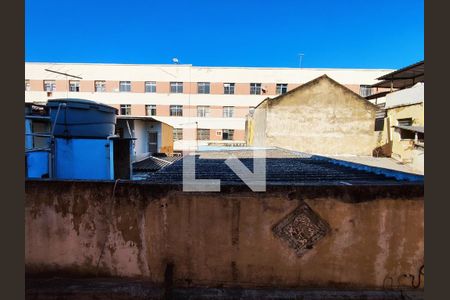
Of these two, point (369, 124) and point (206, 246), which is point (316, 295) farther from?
point (369, 124)

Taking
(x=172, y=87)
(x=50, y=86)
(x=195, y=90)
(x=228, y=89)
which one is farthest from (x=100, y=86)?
(x=228, y=89)

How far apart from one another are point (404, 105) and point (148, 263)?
1634 centimetres

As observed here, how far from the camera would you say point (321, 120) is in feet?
53.4

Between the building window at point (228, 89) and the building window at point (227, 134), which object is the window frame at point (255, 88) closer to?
the building window at point (228, 89)

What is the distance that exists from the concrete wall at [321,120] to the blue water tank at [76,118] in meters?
12.8

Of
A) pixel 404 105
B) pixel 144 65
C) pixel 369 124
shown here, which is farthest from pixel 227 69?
pixel 404 105

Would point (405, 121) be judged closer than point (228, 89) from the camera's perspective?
Yes

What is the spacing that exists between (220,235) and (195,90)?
78.8 ft

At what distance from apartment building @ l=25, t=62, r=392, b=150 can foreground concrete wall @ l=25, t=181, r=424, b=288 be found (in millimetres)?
21670

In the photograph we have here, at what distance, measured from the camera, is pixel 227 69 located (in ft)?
84.0

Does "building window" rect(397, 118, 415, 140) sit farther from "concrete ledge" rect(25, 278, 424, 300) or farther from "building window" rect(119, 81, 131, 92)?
"building window" rect(119, 81, 131, 92)

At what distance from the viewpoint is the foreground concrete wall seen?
3035 millimetres

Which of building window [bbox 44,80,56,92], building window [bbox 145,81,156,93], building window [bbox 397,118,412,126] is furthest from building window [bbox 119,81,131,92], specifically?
building window [bbox 397,118,412,126]

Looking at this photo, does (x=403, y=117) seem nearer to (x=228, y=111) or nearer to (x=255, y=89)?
(x=255, y=89)
